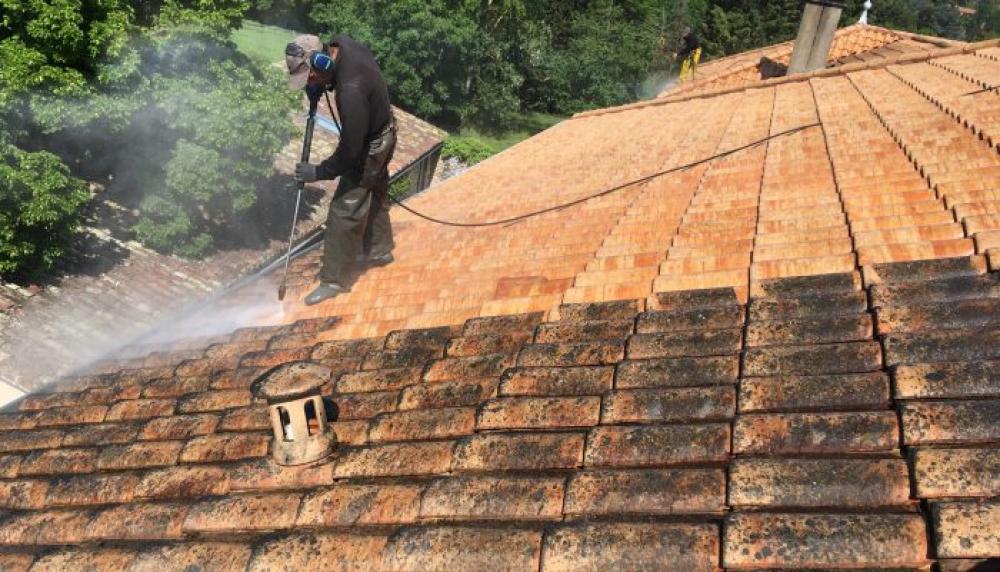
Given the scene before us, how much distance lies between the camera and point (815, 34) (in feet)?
40.2

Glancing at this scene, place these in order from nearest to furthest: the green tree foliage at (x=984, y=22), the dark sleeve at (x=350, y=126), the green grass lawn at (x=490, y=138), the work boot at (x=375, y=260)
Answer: the dark sleeve at (x=350, y=126) < the work boot at (x=375, y=260) < the green grass lawn at (x=490, y=138) < the green tree foliage at (x=984, y=22)

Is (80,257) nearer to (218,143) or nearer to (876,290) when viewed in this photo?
(218,143)

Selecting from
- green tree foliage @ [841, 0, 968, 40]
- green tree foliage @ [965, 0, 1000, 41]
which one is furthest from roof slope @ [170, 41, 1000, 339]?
green tree foliage @ [965, 0, 1000, 41]

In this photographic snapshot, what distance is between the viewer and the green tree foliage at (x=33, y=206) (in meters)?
9.38

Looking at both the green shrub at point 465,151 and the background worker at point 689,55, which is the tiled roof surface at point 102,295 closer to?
the background worker at point 689,55

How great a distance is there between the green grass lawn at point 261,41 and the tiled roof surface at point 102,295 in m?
9.20

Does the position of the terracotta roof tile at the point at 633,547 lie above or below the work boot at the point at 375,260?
above

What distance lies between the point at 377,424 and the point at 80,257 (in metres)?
10.4

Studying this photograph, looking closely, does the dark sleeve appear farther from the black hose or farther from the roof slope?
the black hose

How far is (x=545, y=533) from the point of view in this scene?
6.91ft

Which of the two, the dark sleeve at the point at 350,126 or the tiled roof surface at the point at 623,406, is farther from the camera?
the dark sleeve at the point at 350,126

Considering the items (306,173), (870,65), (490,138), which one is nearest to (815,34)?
(870,65)

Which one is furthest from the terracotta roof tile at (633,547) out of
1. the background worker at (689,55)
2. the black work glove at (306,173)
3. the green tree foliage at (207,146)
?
the background worker at (689,55)

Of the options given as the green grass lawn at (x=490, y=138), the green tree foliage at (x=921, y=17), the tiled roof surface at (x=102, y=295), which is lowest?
the green grass lawn at (x=490, y=138)
